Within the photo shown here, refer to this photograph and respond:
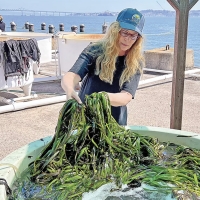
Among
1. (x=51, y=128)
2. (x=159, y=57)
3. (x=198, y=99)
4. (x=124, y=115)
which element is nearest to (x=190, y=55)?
(x=159, y=57)

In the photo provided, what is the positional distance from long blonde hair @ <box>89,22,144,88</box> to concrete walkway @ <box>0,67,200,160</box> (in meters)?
2.17

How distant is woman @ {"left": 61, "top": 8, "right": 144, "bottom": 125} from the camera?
7.16ft

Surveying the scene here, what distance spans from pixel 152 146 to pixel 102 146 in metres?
0.39

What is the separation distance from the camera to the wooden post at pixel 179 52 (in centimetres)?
286

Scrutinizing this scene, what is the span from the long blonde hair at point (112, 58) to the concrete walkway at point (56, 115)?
7.13 ft

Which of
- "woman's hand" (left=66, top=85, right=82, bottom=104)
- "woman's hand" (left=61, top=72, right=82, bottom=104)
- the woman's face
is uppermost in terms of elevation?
the woman's face

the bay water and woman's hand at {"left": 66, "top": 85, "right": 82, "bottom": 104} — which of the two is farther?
the bay water

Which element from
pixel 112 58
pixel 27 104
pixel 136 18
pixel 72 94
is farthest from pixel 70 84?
pixel 27 104

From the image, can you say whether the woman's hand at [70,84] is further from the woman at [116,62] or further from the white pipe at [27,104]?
the white pipe at [27,104]

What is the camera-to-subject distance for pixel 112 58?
7.40ft

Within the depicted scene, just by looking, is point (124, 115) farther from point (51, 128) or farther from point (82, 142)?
point (51, 128)

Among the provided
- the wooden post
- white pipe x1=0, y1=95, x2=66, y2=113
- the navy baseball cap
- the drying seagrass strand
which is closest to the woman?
the navy baseball cap

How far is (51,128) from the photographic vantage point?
16.2 ft

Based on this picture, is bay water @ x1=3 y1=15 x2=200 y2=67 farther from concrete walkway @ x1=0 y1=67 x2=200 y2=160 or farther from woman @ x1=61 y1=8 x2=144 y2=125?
concrete walkway @ x1=0 y1=67 x2=200 y2=160
